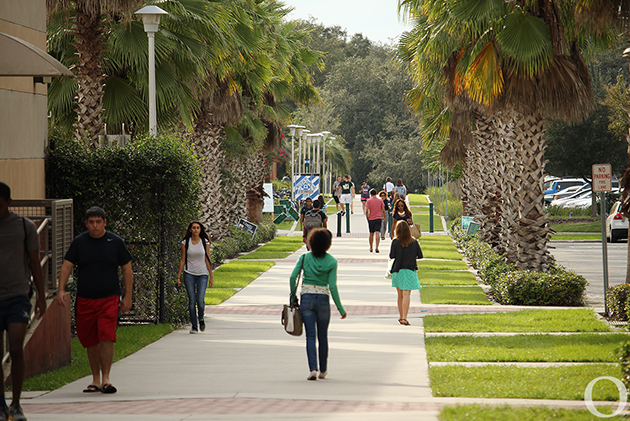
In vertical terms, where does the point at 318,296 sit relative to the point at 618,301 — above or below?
above

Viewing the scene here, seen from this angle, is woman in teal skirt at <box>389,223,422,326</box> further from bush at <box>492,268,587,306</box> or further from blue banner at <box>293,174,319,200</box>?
blue banner at <box>293,174,319,200</box>

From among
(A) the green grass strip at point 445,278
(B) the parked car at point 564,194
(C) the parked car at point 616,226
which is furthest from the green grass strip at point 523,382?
(B) the parked car at point 564,194

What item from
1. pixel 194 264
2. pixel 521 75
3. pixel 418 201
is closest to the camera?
pixel 194 264

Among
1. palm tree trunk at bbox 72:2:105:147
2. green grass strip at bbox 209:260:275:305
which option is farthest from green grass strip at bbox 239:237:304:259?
palm tree trunk at bbox 72:2:105:147

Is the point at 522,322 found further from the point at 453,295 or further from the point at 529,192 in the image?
the point at 529,192

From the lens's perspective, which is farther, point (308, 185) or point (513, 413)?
point (308, 185)

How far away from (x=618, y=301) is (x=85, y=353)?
8.03 meters

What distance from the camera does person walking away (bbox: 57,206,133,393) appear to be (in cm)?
786

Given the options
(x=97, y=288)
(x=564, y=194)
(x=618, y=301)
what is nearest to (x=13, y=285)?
(x=97, y=288)

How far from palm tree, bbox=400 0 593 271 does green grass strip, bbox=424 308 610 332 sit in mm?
3054

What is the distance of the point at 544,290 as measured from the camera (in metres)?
15.1

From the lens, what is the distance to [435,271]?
20969 millimetres

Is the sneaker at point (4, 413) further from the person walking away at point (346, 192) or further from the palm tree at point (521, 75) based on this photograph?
the person walking away at point (346, 192)

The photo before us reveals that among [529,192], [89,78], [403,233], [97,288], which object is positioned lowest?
[97,288]
